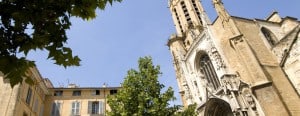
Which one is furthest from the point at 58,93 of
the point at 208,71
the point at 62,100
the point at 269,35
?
the point at 269,35

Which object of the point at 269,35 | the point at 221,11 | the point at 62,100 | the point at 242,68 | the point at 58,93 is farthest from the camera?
the point at 58,93

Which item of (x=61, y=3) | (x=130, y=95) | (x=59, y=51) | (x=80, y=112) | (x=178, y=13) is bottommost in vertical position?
(x=59, y=51)

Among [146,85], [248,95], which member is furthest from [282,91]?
[146,85]

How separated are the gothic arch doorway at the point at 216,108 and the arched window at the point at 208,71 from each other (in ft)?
4.70

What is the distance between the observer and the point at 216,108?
2172 cm

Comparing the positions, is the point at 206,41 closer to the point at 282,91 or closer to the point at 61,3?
the point at 282,91

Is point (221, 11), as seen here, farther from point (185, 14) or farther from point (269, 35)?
point (185, 14)

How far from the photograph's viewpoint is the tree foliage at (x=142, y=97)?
41.1 feet

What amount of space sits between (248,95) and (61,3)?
17.2 metres

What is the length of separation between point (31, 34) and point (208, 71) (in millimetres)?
22069

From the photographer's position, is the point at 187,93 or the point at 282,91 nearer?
the point at 282,91

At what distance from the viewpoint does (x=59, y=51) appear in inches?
126

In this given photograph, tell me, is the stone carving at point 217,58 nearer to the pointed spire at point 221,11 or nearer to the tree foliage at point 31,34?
the pointed spire at point 221,11

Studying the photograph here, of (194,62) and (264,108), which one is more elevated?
(194,62)
